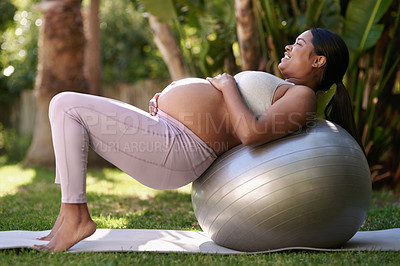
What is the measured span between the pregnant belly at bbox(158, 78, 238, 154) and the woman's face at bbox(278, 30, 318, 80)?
461mm

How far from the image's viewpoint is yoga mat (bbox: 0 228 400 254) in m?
2.53

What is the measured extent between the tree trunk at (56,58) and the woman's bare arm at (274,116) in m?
5.64

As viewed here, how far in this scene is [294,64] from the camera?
8.87ft

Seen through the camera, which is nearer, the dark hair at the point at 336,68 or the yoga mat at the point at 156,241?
the yoga mat at the point at 156,241

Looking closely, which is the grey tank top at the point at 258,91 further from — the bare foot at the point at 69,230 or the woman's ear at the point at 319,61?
the bare foot at the point at 69,230

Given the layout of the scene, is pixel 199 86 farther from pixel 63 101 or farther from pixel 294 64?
pixel 63 101

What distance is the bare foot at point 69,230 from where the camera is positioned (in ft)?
7.83

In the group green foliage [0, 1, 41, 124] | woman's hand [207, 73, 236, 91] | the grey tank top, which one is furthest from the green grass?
green foliage [0, 1, 41, 124]

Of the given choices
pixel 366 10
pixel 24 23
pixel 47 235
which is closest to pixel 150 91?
pixel 24 23

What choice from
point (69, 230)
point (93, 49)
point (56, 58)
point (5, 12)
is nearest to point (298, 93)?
point (69, 230)

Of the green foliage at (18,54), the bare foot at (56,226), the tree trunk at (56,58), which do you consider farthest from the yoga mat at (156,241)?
the green foliage at (18,54)

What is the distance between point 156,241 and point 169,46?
374 centimetres

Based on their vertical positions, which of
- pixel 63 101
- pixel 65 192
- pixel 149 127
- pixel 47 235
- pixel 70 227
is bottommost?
pixel 47 235

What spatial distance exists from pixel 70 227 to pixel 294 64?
1569 millimetres
